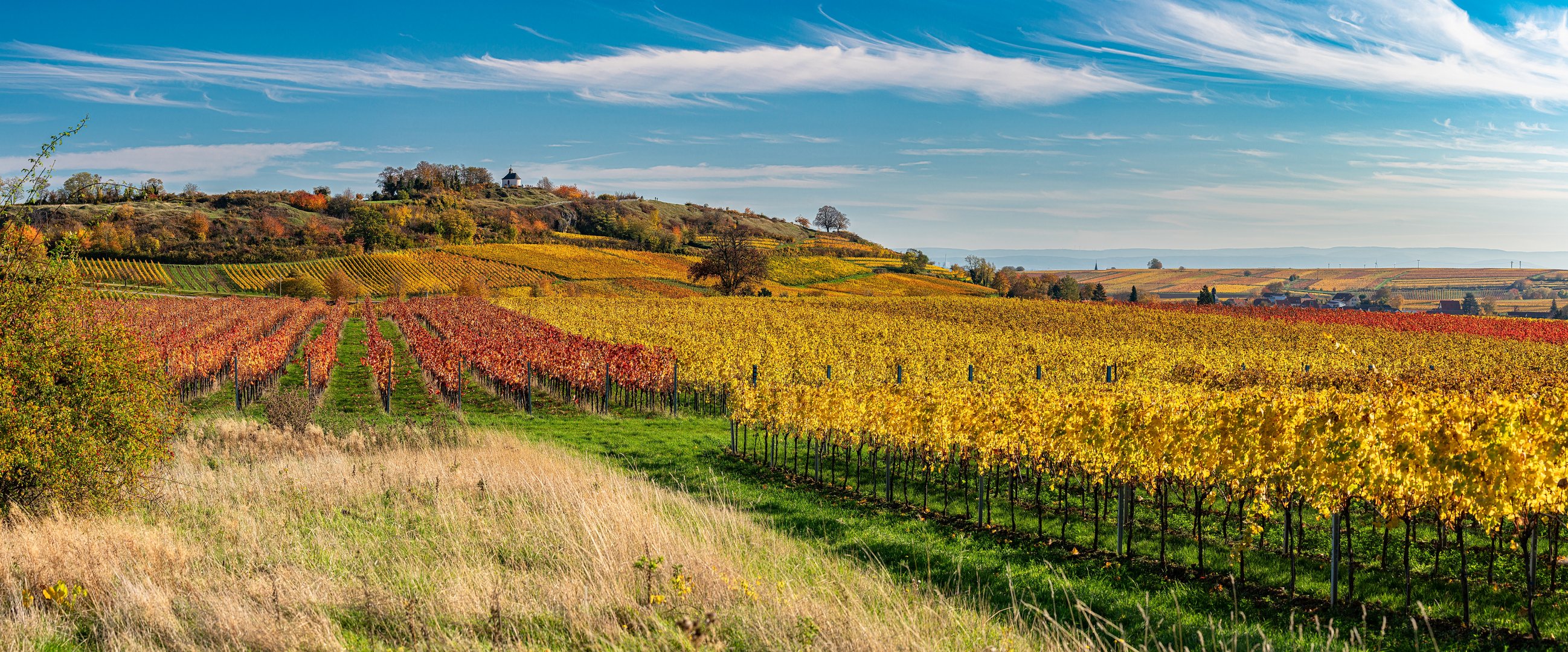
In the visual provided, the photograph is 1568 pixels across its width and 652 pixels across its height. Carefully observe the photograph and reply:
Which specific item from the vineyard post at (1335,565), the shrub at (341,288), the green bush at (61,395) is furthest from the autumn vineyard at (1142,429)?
the shrub at (341,288)

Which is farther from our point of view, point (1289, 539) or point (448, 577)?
point (1289, 539)

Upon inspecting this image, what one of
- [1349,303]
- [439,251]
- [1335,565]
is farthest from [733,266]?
[1335,565]

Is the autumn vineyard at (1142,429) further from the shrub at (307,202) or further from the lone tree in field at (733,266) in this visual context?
the shrub at (307,202)

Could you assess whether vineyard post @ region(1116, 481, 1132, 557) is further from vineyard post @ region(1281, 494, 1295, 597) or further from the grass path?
vineyard post @ region(1281, 494, 1295, 597)

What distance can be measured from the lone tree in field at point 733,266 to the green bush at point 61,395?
Result: 7369 cm

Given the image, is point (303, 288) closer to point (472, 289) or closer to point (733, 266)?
point (472, 289)

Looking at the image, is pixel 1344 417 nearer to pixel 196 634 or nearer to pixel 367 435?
pixel 196 634

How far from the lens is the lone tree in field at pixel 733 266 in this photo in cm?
8312

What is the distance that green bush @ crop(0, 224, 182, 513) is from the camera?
8.57 metres

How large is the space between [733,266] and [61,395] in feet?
244

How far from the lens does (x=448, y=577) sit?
7.46 metres

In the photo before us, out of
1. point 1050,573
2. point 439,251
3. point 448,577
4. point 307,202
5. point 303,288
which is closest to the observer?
point 448,577

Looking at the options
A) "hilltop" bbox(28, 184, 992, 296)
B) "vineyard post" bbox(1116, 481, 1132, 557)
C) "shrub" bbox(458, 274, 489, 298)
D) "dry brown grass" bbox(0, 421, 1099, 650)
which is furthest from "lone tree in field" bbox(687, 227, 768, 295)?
"vineyard post" bbox(1116, 481, 1132, 557)

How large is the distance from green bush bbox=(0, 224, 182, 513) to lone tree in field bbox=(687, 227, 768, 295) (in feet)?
242
